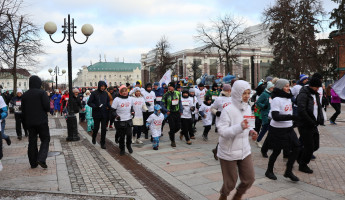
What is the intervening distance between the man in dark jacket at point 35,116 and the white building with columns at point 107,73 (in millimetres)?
130584

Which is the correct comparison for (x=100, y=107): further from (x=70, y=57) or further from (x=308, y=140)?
(x=308, y=140)

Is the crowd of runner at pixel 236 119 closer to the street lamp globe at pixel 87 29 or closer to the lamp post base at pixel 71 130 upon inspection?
the lamp post base at pixel 71 130

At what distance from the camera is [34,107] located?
6.23m

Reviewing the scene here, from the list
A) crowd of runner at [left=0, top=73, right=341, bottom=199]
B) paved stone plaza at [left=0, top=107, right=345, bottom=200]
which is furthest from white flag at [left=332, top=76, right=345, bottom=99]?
paved stone plaza at [left=0, top=107, right=345, bottom=200]

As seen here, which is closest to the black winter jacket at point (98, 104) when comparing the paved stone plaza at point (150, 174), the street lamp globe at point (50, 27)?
the paved stone plaza at point (150, 174)

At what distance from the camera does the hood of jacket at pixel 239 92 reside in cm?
354

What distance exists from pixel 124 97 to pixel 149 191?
3.52 m

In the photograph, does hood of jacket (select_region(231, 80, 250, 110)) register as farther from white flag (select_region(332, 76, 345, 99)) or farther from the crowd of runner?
white flag (select_region(332, 76, 345, 99))

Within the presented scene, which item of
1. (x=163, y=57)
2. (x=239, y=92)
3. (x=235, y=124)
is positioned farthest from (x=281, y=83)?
(x=163, y=57)

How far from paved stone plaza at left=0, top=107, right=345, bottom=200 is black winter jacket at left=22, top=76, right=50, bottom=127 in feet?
3.37

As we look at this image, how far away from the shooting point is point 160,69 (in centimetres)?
5950

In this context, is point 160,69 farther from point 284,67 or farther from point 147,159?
point 147,159

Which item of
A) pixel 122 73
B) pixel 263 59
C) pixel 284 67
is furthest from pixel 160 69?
pixel 122 73

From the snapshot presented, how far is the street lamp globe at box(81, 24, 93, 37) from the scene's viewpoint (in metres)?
11.1
